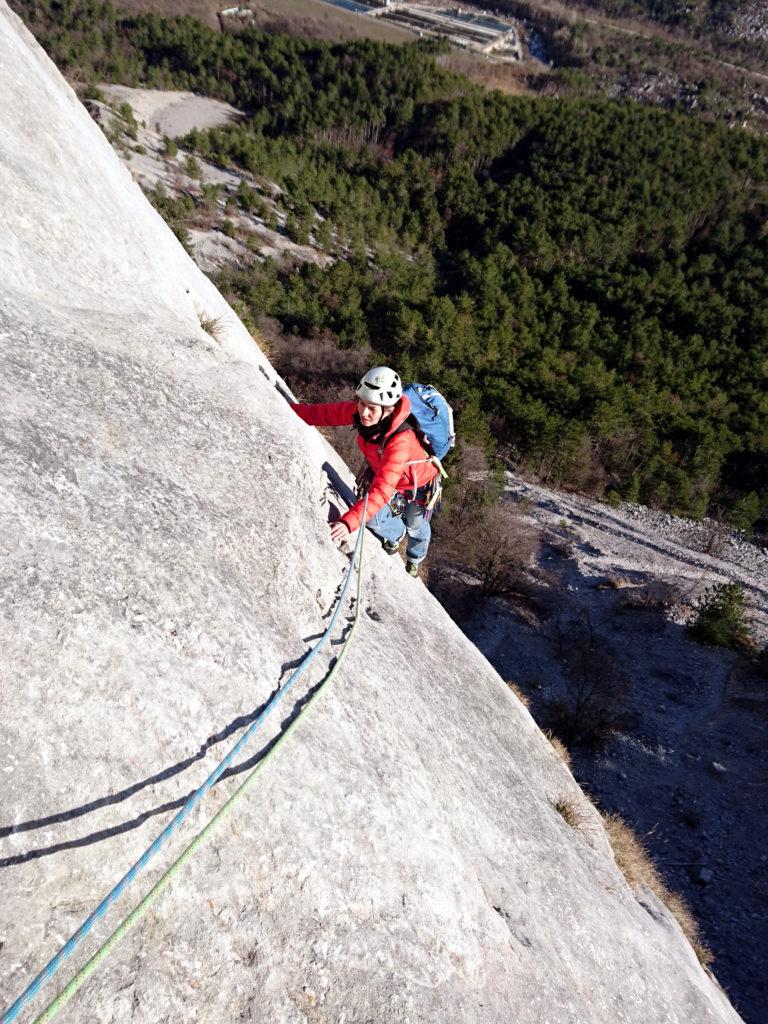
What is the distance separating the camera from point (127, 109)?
50.9m

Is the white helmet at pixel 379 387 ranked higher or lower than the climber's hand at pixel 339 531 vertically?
higher

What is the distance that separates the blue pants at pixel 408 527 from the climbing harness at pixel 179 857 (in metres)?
1.06

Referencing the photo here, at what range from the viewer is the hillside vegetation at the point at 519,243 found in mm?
33625

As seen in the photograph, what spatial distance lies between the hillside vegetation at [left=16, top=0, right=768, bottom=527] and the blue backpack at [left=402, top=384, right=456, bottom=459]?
78.5ft

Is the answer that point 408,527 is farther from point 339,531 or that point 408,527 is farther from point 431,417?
point 339,531

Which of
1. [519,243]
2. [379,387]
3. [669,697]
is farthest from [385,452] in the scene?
[519,243]

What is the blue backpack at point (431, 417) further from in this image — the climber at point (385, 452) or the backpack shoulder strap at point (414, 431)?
the climber at point (385, 452)

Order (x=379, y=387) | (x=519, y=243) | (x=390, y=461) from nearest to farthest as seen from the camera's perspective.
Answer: (x=379, y=387)
(x=390, y=461)
(x=519, y=243)

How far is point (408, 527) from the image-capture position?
292 inches

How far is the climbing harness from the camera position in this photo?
7.30 ft

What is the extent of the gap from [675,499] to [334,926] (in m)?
33.1

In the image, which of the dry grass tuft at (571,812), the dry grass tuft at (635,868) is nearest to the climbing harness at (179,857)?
the dry grass tuft at (571,812)

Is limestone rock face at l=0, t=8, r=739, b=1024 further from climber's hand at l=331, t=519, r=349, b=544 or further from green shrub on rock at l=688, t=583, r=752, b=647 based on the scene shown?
green shrub on rock at l=688, t=583, r=752, b=647

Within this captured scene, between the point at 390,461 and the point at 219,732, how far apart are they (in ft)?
9.74
